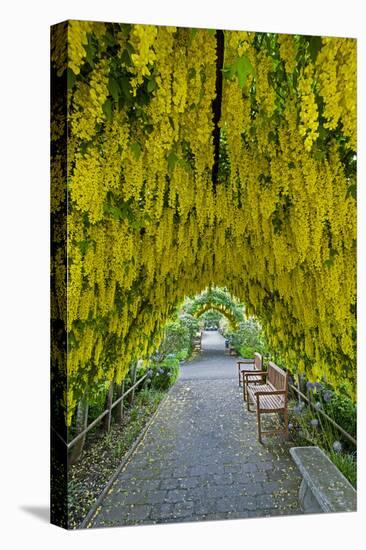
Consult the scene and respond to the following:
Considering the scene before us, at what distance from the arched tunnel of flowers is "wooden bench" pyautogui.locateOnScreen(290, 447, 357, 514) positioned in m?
0.54

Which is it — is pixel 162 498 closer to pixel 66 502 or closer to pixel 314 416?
pixel 66 502

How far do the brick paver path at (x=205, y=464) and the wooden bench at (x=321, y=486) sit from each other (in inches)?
2.8

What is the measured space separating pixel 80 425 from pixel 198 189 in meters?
1.54

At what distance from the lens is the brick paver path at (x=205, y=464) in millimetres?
3111

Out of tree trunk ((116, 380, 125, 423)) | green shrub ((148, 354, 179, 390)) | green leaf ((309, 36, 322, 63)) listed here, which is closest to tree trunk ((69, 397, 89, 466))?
tree trunk ((116, 380, 125, 423))

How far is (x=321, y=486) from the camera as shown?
333 cm

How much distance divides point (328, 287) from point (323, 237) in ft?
1.15

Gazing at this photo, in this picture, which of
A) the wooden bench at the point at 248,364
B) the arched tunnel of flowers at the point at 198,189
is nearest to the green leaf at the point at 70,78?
the arched tunnel of flowers at the point at 198,189

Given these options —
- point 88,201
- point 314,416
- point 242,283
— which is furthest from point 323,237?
point 88,201

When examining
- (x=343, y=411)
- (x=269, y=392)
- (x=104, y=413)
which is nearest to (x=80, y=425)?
(x=104, y=413)

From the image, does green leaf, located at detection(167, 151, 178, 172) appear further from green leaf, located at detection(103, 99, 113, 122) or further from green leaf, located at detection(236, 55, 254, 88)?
green leaf, located at detection(236, 55, 254, 88)

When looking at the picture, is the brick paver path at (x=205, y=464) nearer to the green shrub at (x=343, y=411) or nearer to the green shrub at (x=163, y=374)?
the green shrub at (x=163, y=374)

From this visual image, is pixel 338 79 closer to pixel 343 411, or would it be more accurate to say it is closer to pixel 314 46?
pixel 314 46

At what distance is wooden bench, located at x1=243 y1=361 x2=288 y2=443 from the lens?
350 centimetres
